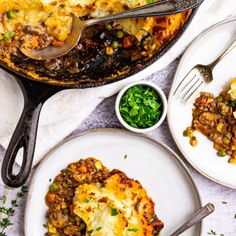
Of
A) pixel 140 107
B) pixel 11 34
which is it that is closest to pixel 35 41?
pixel 11 34

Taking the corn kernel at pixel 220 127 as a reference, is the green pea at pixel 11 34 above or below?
above

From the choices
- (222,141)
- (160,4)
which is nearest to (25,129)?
(160,4)

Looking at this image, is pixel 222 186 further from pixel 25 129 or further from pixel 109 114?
pixel 25 129

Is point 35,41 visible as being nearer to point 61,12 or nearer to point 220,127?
point 61,12

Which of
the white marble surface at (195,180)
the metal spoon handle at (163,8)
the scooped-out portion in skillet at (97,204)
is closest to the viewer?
the metal spoon handle at (163,8)

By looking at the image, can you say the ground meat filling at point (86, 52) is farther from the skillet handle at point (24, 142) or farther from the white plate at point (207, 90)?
the white plate at point (207, 90)

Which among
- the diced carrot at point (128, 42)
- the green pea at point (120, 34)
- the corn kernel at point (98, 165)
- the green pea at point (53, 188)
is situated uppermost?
the green pea at point (120, 34)

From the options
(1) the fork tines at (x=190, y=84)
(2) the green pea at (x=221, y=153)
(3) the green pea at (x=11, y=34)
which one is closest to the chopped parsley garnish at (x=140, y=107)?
(1) the fork tines at (x=190, y=84)
